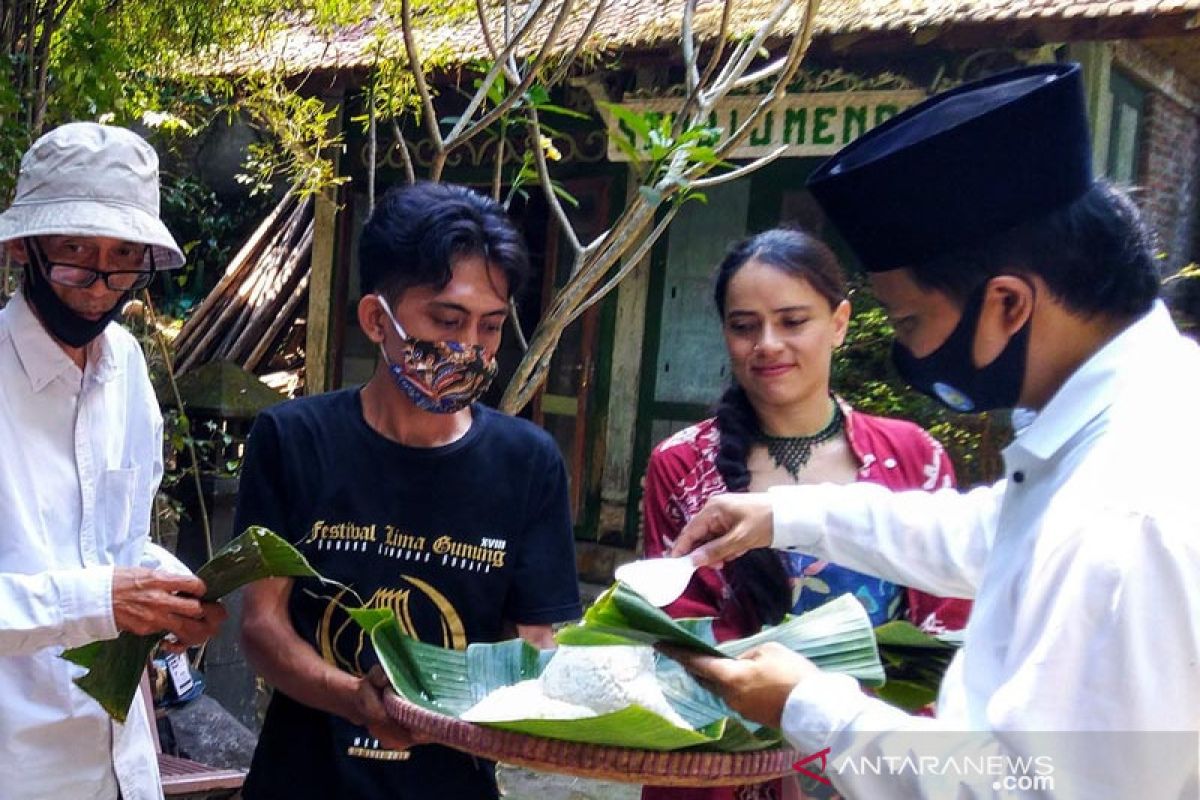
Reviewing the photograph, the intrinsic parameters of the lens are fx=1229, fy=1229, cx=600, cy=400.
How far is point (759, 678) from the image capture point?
1.66 meters

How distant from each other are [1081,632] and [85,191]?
1898 millimetres

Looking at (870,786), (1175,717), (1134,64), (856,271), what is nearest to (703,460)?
(870,786)

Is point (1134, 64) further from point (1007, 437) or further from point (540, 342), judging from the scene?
point (540, 342)

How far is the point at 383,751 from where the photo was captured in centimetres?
205

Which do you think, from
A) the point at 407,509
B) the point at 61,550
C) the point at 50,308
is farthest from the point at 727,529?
the point at 50,308

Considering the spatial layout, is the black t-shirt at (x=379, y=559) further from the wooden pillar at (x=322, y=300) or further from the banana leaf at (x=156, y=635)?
the wooden pillar at (x=322, y=300)

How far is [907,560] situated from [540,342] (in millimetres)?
1482

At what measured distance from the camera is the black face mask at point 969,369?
1.54 metres

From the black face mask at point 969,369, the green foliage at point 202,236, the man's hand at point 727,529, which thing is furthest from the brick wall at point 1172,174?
the green foliage at point 202,236

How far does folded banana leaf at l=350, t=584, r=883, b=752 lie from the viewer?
1.72 metres

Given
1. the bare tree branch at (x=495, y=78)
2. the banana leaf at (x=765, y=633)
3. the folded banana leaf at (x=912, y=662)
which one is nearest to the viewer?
the banana leaf at (x=765, y=633)

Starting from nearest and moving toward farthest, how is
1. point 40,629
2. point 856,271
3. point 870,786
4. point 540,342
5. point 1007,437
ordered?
point 870,786 < point 40,629 < point 540,342 < point 1007,437 < point 856,271

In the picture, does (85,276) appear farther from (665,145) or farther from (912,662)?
(912,662)

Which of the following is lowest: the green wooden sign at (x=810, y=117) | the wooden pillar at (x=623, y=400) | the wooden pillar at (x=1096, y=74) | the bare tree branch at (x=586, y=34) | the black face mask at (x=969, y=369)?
the wooden pillar at (x=623, y=400)
